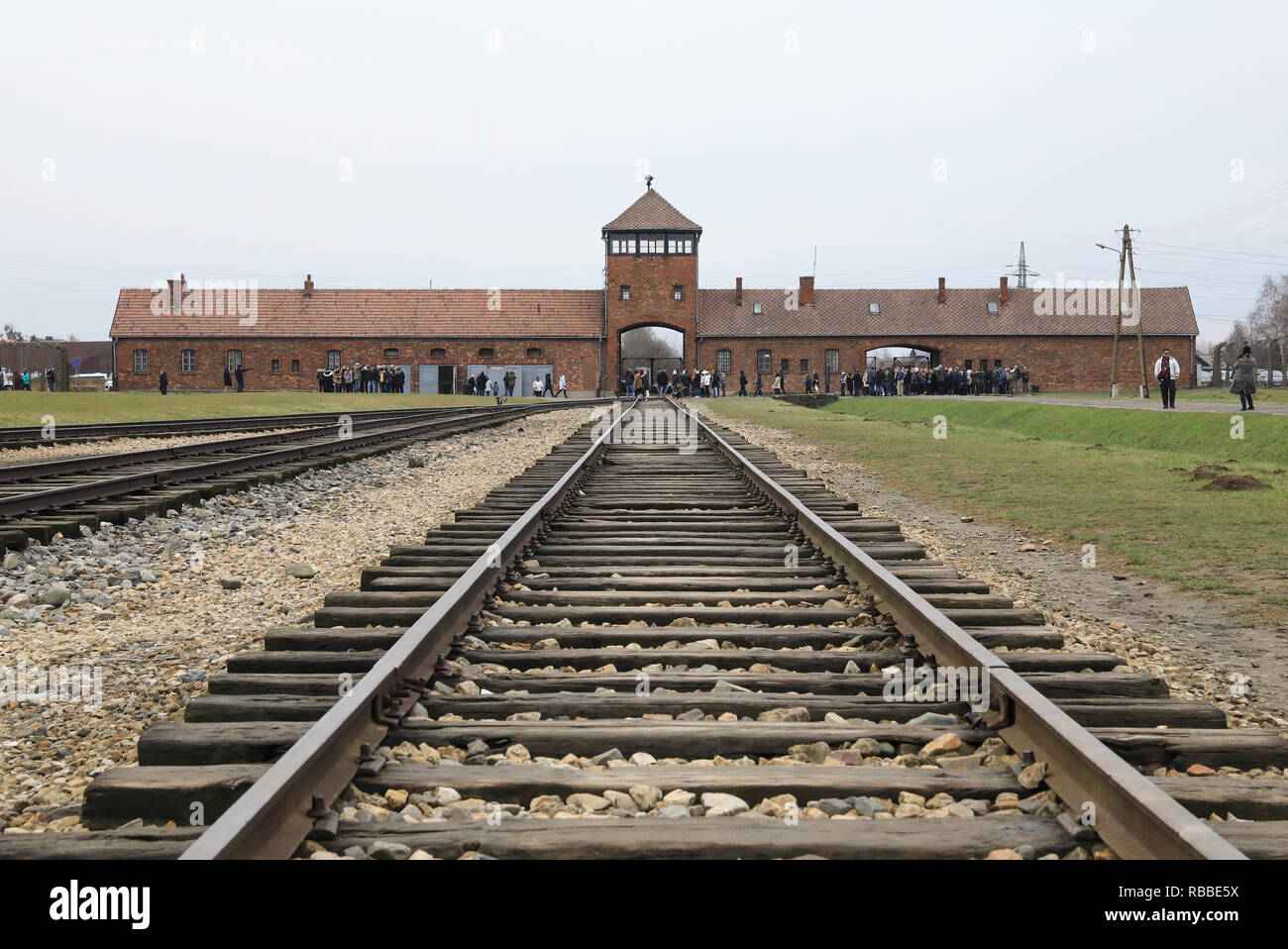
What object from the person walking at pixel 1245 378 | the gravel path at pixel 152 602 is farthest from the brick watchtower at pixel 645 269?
the gravel path at pixel 152 602

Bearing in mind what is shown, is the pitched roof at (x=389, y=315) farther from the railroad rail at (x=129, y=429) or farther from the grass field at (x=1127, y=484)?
the grass field at (x=1127, y=484)

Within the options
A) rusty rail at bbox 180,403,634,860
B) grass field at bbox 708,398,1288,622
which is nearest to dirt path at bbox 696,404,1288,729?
grass field at bbox 708,398,1288,622

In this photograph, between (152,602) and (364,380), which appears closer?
(152,602)

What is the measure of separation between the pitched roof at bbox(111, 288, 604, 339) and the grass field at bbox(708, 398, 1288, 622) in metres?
40.6

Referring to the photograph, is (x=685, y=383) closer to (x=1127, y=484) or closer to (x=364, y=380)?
(x=364, y=380)

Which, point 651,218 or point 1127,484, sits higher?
point 651,218

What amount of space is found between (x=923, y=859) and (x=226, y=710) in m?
2.24

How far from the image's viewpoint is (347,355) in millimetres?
64375

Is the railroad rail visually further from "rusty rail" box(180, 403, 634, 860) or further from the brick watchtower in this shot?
the brick watchtower

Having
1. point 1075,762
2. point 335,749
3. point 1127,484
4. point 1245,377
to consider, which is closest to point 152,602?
point 335,749

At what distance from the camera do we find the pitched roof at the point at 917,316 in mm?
66875

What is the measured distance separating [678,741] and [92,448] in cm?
1539
